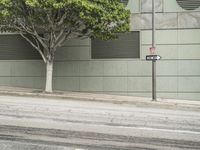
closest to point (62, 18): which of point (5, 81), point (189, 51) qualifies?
point (5, 81)

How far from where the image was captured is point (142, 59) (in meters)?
25.8

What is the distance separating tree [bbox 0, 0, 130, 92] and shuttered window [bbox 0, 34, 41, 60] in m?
3.25

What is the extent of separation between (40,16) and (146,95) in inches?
315

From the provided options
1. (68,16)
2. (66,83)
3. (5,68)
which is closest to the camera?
(68,16)

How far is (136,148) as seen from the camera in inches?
321

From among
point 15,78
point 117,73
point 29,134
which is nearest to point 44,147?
point 29,134

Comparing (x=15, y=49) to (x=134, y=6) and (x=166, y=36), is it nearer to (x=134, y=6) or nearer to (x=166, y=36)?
(x=134, y=6)

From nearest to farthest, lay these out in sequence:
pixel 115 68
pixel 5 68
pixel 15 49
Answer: pixel 115 68
pixel 15 49
pixel 5 68

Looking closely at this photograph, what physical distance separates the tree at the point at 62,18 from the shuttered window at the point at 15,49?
3254 millimetres

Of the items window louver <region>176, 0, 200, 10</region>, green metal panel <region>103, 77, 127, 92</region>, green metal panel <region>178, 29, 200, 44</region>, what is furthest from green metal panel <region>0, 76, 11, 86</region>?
window louver <region>176, 0, 200, 10</region>

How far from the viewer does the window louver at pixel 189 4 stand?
2536 cm

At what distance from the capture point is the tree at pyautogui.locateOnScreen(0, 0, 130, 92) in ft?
69.3

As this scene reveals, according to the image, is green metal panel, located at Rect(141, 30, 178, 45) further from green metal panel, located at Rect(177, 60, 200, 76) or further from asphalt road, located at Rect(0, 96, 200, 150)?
asphalt road, located at Rect(0, 96, 200, 150)

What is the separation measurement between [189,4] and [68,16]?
766 centimetres
